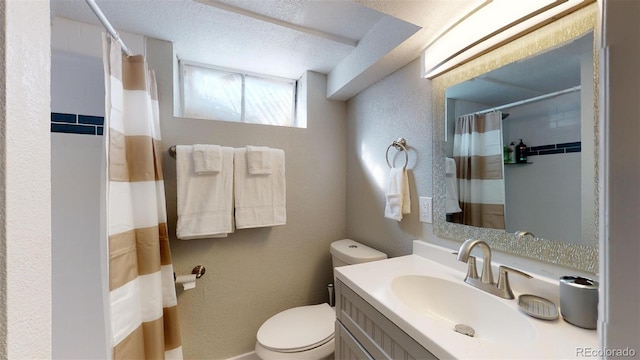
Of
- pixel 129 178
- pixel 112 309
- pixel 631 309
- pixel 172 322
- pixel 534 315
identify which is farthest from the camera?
pixel 172 322

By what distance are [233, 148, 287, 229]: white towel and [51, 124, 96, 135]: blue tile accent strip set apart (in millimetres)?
707

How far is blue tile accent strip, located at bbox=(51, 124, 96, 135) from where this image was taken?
1178 mm

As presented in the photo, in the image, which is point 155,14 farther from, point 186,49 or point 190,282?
point 190,282

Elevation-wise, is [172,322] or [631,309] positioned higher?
[631,309]

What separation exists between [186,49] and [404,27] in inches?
49.4

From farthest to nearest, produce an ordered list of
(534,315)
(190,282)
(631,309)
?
(190,282), (534,315), (631,309)

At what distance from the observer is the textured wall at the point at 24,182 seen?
0.33 meters

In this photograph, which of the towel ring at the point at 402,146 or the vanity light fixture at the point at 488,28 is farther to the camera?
the towel ring at the point at 402,146

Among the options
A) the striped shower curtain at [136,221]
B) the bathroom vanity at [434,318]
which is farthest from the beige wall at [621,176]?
the striped shower curtain at [136,221]

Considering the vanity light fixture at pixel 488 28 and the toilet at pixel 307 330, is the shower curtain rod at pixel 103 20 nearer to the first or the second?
the vanity light fixture at pixel 488 28

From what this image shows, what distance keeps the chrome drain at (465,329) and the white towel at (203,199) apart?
118 centimetres

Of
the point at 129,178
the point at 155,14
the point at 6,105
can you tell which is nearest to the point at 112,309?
the point at 129,178

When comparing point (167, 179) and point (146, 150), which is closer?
point (146, 150)

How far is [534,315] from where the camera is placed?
69 cm
